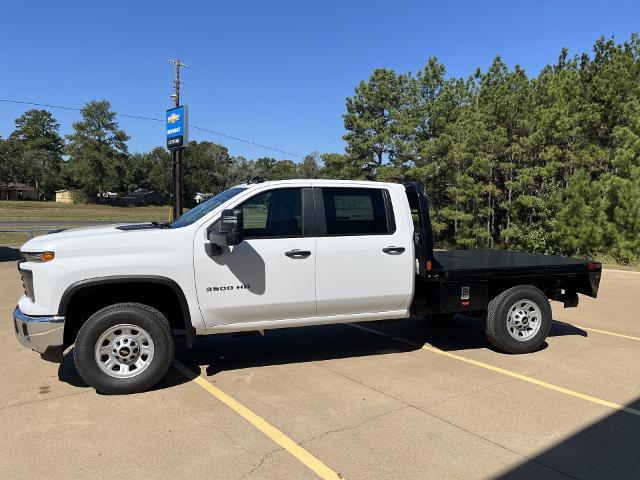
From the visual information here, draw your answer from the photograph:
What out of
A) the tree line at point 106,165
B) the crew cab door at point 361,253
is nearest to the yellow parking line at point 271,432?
the crew cab door at point 361,253

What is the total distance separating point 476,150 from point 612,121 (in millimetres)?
4523

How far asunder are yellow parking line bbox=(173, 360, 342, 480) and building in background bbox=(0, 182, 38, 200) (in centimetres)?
9097

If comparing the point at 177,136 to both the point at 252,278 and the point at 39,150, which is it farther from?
the point at 39,150

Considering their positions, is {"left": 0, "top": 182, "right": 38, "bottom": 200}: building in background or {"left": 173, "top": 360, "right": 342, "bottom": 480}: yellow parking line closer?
{"left": 173, "top": 360, "right": 342, "bottom": 480}: yellow parking line

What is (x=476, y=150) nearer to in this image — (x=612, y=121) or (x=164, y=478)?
(x=612, y=121)

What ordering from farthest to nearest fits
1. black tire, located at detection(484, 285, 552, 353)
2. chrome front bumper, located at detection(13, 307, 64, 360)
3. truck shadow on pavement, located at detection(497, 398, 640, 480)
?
black tire, located at detection(484, 285, 552, 353)
chrome front bumper, located at detection(13, 307, 64, 360)
truck shadow on pavement, located at detection(497, 398, 640, 480)

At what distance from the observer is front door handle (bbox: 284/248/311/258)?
509cm

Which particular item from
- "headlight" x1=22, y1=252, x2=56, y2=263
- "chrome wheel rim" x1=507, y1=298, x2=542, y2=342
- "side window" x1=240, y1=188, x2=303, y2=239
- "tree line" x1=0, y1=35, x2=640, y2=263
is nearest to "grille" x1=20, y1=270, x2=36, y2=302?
"headlight" x1=22, y1=252, x2=56, y2=263

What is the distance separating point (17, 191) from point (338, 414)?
96.7 meters

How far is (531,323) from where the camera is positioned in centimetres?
619

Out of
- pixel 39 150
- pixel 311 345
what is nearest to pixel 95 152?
pixel 39 150

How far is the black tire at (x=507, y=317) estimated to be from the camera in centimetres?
601

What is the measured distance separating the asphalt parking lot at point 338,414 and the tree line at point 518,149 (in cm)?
1050

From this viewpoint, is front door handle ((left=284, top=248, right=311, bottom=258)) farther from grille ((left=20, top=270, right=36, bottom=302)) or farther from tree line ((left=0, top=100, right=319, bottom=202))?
tree line ((left=0, top=100, right=319, bottom=202))
